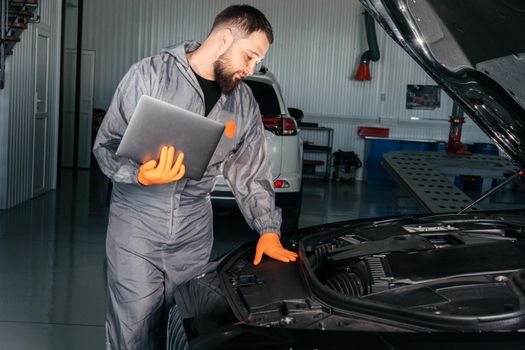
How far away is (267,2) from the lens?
1319 cm

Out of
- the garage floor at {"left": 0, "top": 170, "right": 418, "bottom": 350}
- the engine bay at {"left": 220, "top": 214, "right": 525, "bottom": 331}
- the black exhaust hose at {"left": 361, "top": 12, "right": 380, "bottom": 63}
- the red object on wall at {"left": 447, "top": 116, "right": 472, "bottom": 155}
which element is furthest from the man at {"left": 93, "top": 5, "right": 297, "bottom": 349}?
the black exhaust hose at {"left": 361, "top": 12, "right": 380, "bottom": 63}

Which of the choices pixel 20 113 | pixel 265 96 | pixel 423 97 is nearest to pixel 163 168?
pixel 265 96

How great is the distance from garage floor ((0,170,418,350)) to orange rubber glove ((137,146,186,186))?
167cm

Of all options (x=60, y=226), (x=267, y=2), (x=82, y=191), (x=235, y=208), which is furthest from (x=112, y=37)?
(x=235, y=208)

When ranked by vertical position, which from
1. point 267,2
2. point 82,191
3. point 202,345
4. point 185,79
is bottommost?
point 82,191

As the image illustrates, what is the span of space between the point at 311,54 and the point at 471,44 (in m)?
11.5

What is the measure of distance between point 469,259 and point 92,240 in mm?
4709

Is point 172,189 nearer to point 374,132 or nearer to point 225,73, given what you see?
point 225,73

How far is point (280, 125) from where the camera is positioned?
6305 mm

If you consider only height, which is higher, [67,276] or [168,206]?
[168,206]

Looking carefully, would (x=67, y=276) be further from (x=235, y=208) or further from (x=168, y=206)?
(x=168, y=206)

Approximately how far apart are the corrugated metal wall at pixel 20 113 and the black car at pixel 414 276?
220 inches

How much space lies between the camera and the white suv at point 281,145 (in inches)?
245

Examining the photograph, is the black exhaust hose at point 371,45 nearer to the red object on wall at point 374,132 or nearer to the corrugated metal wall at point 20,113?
the red object on wall at point 374,132
